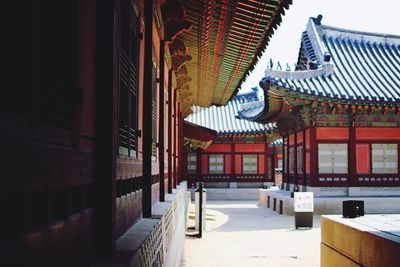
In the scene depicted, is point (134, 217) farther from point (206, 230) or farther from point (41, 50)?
point (206, 230)

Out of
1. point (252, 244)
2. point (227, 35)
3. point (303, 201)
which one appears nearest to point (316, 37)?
point (303, 201)

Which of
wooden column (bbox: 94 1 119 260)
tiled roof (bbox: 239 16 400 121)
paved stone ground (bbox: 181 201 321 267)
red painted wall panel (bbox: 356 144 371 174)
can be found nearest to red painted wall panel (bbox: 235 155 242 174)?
tiled roof (bbox: 239 16 400 121)

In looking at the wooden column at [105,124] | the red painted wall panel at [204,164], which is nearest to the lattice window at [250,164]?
the red painted wall panel at [204,164]

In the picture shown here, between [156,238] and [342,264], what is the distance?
3.53 m

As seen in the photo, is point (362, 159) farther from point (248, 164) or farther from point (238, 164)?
point (238, 164)

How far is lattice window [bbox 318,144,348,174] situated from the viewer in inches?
848

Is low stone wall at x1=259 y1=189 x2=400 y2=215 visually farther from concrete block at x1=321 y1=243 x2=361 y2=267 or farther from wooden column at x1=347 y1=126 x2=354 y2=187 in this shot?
concrete block at x1=321 y1=243 x2=361 y2=267

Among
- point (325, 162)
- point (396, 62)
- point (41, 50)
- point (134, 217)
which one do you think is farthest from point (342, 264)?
point (396, 62)

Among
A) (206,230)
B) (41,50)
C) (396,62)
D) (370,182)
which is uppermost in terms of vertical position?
(396,62)

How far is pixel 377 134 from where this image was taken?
72.1ft

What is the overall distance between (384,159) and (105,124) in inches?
791

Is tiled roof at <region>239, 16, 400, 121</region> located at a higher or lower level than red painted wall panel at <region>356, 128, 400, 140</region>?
higher

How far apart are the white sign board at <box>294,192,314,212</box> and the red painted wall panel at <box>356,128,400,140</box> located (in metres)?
6.44

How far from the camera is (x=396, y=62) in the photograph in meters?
26.2
